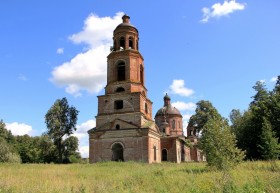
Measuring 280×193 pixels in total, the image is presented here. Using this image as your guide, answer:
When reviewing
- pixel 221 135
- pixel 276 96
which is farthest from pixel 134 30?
pixel 221 135

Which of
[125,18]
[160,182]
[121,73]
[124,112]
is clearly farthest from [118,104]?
[160,182]

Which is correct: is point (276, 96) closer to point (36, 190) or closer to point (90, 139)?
point (90, 139)

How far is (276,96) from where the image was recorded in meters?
28.8

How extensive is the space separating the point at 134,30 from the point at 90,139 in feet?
41.8

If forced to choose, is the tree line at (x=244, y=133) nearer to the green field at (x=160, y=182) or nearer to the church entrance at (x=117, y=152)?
the green field at (x=160, y=182)

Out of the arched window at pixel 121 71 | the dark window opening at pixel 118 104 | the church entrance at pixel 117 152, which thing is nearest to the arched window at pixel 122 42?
the arched window at pixel 121 71

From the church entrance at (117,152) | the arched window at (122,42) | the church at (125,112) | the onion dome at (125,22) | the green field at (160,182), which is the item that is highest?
the onion dome at (125,22)

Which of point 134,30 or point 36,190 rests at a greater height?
point 134,30

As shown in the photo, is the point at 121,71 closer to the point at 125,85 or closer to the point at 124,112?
the point at 125,85

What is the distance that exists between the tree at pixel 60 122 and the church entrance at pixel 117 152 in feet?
50.6

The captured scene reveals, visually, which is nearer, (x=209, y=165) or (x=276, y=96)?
(x=209, y=165)

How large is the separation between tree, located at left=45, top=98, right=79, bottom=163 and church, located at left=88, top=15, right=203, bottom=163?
1412 centimetres

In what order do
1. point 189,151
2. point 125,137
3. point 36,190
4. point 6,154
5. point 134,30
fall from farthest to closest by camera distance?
1. point 189,151
2. point 6,154
3. point 134,30
4. point 125,137
5. point 36,190

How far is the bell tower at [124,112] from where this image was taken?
28.2m
